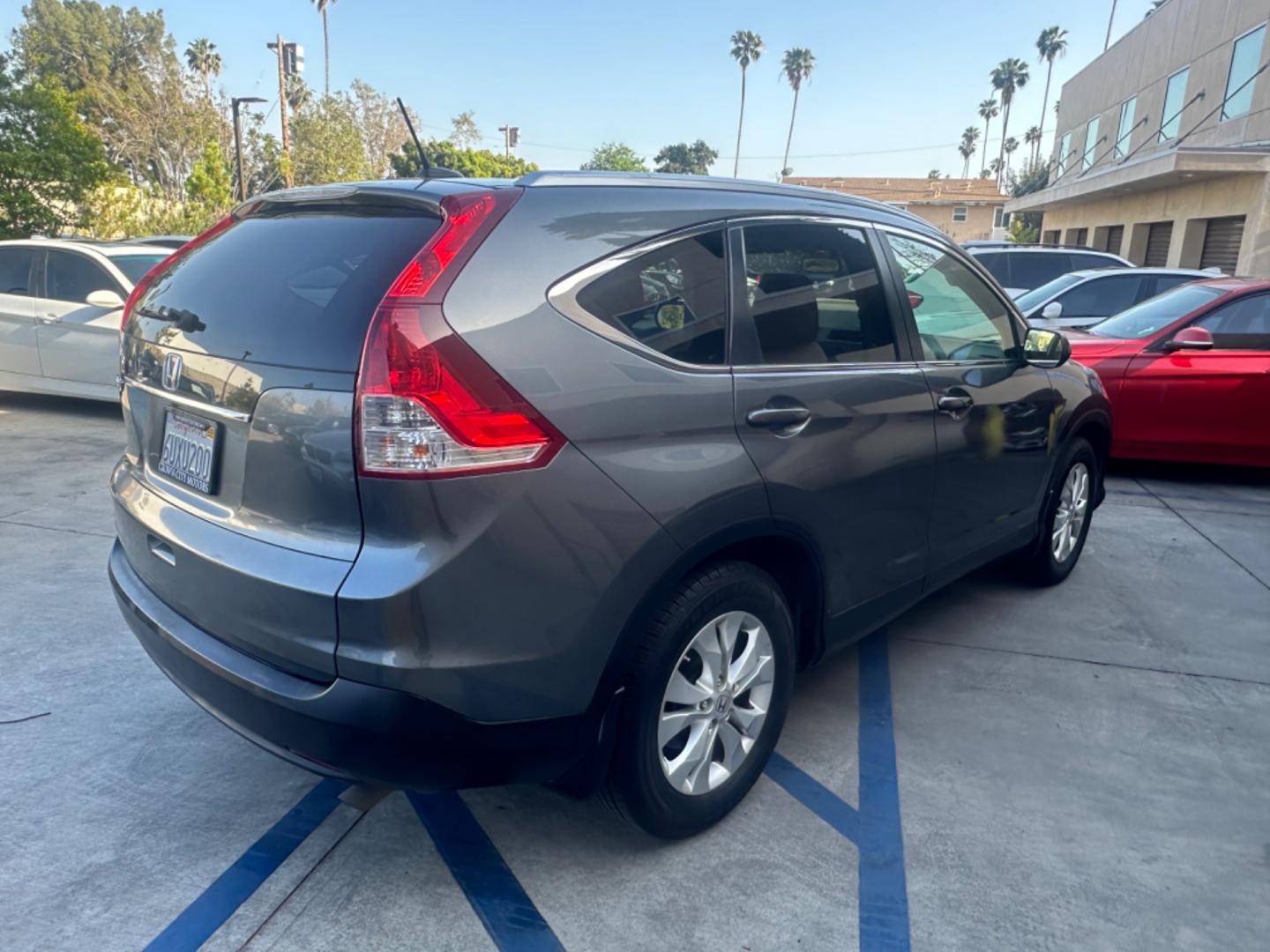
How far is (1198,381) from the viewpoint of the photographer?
6.87 metres

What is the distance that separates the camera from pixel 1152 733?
11.3 feet

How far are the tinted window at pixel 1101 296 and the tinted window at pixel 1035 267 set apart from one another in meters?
2.68

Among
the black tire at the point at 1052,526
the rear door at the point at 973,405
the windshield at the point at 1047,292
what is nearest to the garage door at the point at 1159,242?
the windshield at the point at 1047,292

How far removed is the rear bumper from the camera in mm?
2047

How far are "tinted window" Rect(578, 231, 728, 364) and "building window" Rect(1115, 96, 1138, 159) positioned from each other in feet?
103

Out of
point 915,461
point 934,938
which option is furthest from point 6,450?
point 934,938

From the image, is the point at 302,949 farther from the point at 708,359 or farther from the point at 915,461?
the point at 915,461

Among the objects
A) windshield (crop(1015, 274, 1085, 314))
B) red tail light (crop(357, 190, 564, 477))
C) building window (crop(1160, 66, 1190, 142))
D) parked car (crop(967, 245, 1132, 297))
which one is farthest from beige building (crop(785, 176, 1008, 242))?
red tail light (crop(357, 190, 564, 477))

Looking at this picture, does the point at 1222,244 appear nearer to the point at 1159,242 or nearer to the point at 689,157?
the point at 1159,242

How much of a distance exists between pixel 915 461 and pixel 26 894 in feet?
9.66

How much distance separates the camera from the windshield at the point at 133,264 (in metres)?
8.12

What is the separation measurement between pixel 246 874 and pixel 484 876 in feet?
2.10

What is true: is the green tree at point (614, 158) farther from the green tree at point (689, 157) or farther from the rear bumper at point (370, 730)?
the rear bumper at point (370, 730)

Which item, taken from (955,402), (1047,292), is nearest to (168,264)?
(955,402)
